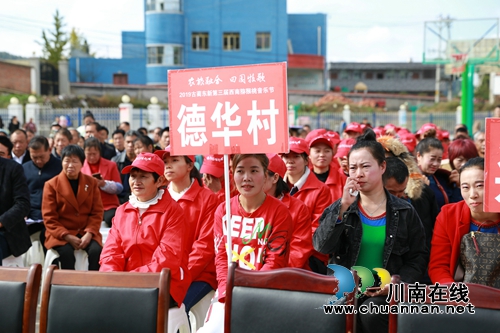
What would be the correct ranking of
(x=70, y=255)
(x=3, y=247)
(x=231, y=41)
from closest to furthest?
(x=3, y=247) → (x=70, y=255) → (x=231, y=41)

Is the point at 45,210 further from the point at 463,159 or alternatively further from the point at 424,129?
the point at 424,129

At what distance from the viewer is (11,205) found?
557cm

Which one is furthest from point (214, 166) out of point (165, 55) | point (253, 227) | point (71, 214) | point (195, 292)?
point (165, 55)

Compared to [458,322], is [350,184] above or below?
above

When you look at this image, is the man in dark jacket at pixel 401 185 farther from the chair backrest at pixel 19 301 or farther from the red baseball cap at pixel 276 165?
the chair backrest at pixel 19 301

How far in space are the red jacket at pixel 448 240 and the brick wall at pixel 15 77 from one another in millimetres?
34285

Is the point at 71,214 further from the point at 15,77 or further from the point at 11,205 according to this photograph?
the point at 15,77

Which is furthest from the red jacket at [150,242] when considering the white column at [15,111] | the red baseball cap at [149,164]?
the white column at [15,111]

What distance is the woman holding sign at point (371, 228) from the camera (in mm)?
3557

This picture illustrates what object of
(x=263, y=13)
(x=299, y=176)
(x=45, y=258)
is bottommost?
(x=45, y=258)

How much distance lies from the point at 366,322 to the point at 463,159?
2983 millimetres

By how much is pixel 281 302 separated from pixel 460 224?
4.61 ft

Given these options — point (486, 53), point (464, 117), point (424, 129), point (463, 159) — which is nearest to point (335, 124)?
point (464, 117)

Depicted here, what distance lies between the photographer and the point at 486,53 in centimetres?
2275
